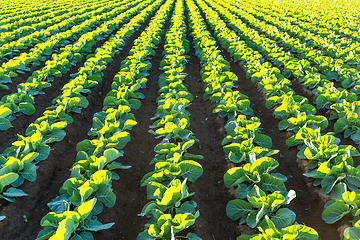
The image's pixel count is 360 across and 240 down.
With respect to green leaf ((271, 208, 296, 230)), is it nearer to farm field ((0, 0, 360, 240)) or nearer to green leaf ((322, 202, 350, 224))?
farm field ((0, 0, 360, 240))

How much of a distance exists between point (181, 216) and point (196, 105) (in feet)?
15.4

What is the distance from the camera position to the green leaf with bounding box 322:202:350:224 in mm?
3154

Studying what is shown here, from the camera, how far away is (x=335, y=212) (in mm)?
3215

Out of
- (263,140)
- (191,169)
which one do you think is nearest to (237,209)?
(191,169)

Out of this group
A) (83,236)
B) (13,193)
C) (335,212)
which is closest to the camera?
(83,236)

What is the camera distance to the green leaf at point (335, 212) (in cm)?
315

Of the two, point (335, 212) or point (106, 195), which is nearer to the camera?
point (335, 212)

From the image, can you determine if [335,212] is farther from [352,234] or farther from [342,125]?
[342,125]

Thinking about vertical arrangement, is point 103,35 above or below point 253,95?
above

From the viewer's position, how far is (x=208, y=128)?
245 inches

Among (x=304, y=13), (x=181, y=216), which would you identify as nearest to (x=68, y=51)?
(x=181, y=216)

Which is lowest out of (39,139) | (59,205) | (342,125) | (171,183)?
(342,125)

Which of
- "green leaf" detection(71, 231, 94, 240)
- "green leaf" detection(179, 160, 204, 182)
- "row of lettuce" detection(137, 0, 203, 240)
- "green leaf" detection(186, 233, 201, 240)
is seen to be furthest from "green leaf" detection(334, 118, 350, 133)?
"green leaf" detection(71, 231, 94, 240)

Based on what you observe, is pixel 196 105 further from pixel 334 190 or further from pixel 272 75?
pixel 334 190
